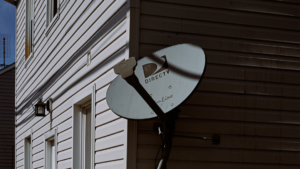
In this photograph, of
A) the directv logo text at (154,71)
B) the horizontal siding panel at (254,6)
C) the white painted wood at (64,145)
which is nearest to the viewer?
the directv logo text at (154,71)

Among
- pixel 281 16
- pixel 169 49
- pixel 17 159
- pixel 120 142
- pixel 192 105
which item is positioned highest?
pixel 281 16

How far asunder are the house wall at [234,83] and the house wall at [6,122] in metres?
12.9

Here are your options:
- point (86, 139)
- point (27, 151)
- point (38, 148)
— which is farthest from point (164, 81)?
point (27, 151)

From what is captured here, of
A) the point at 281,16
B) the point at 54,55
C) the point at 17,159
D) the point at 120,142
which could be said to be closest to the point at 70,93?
the point at 54,55

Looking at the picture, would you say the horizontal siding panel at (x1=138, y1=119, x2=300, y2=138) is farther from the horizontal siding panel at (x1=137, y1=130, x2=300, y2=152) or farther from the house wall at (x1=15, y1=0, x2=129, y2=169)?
the house wall at (x1=15, y1=0, x2=129, y2=169)

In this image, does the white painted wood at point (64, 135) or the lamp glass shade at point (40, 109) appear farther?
Result: the lamp glass shade at point (40, 109)

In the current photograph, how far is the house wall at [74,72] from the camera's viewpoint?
4.34 m

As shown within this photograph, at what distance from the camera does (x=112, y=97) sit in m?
3.89

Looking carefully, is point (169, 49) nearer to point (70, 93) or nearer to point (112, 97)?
point (112, 97)

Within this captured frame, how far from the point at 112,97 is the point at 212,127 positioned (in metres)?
1.02

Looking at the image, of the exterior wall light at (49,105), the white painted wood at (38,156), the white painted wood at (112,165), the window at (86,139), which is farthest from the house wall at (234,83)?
the white painted wood at (38,156)

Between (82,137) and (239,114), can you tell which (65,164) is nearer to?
(82,137)

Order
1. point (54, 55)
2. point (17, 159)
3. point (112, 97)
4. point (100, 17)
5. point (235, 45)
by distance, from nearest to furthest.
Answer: point (112, 97), point (235, 45), point (100, 17), point (54, 55), point (17, 159)

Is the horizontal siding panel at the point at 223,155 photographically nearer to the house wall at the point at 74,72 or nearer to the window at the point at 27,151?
the house wall at the point at 74,72
